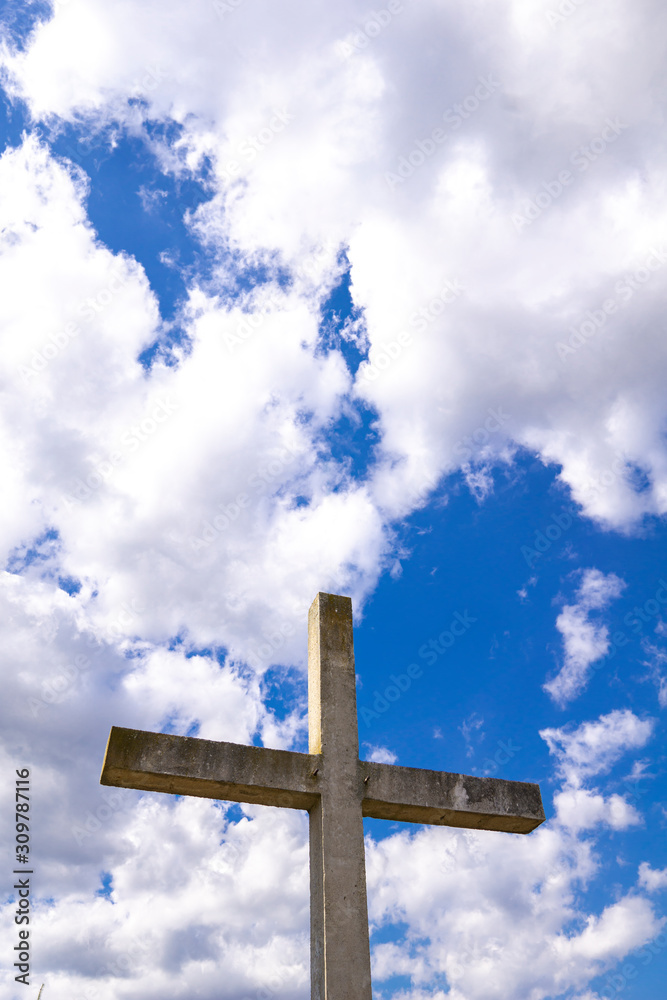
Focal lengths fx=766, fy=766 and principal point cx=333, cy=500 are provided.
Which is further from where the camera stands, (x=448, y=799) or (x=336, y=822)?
(x=448, y=799)

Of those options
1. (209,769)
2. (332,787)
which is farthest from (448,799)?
(209,769)

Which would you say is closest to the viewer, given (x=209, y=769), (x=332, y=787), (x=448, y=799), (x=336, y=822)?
(x=209, y=769)

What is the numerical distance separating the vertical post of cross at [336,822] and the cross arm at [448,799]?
0.24 metres

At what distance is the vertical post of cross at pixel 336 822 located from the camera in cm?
536

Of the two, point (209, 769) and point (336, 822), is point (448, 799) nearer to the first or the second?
point (336, 822)

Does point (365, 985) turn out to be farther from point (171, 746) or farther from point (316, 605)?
point (316, 605)

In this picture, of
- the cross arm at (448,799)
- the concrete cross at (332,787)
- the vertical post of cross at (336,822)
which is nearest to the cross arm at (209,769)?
the concrete cross at (332,787)

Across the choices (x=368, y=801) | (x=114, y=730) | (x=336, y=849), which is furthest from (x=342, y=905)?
(x=114, y=730)

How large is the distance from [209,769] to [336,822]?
1.06 m

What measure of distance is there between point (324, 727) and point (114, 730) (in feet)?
5.38

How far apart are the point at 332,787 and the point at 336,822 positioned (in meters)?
0.26

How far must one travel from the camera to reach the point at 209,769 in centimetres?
575

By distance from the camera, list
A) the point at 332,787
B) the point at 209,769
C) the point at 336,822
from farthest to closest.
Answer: the point at 332,787 < the point at 336,822 < the point at 209,769

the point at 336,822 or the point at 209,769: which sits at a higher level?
the point at 209,769
